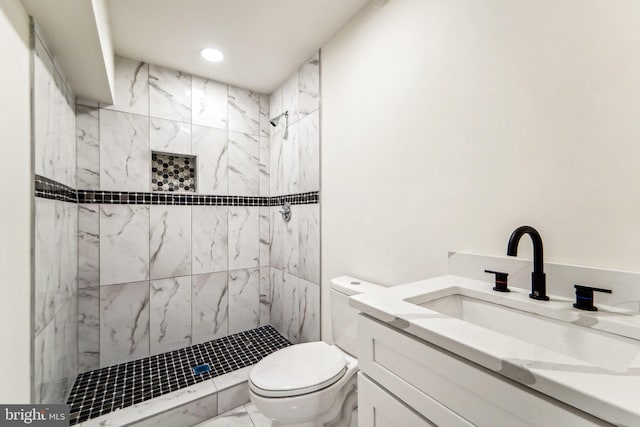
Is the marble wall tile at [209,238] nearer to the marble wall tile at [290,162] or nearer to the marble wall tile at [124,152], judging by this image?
the marble wall tile at [124,152]

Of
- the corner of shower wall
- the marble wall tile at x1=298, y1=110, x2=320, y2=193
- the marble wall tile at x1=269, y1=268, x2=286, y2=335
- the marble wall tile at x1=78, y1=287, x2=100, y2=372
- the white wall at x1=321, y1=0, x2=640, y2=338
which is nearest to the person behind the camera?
the white wall at x1=321, y1=0, x2=640, y2=338

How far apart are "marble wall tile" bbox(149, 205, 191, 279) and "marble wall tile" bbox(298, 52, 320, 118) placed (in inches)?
49.7

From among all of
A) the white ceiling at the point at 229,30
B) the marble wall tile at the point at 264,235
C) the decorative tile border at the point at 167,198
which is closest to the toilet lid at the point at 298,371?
the decorative tile border at the point at 167,198

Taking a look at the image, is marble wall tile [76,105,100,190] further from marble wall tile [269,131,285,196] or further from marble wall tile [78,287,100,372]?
marble wall tile [269,131,285,196]

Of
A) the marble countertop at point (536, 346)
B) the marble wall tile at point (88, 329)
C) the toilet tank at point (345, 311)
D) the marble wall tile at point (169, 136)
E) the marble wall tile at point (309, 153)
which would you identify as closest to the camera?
the marble countertop at point (536, 346)

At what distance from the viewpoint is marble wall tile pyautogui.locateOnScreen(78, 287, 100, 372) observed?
1.87m

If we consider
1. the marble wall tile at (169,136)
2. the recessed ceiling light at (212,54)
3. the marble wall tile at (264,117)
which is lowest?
the marble wall tile at (169,136)

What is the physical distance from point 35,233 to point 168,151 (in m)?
1.23

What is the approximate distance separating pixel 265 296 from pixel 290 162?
1.30 m

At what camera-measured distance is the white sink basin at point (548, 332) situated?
25.0 inches

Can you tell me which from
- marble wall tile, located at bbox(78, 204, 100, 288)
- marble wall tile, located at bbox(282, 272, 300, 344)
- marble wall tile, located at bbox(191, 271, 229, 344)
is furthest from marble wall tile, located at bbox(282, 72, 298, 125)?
marble wall tile, located at bbox(78, 204, 100, 288)

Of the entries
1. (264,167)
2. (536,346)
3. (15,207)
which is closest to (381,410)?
(536,346)

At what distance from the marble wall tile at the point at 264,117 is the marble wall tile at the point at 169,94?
629mm

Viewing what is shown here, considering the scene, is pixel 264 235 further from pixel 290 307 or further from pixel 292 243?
pixel 290 307
